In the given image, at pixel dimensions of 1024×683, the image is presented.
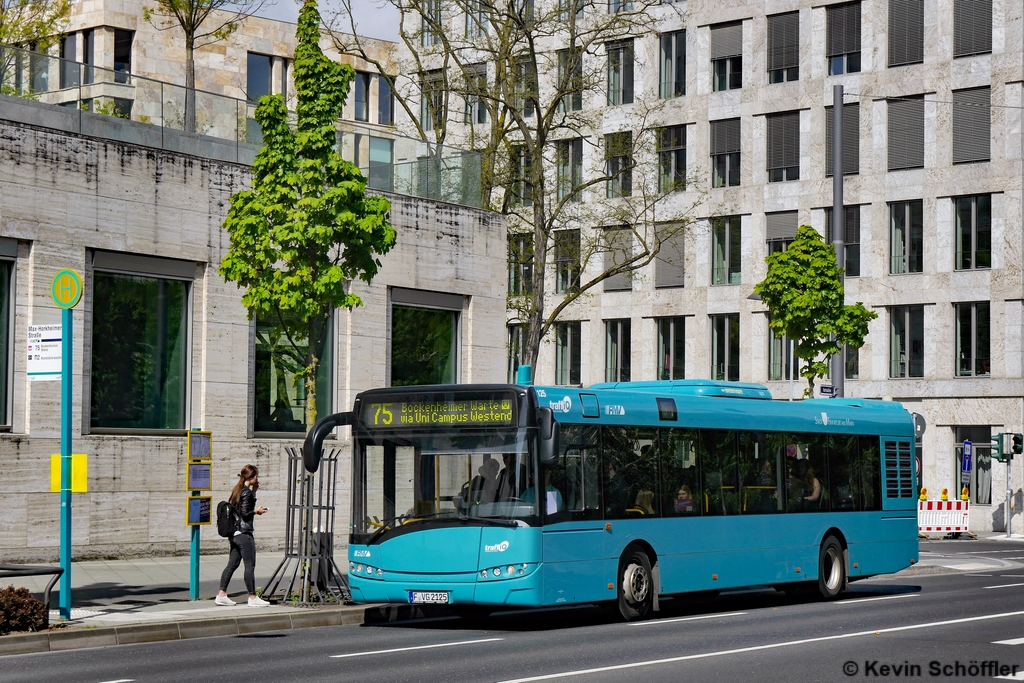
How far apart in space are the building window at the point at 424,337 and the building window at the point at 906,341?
2403 cm

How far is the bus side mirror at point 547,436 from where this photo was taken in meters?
15.9

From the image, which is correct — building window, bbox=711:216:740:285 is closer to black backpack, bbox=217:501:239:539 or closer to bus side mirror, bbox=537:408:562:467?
black backpack, bbox=217:501:239:539

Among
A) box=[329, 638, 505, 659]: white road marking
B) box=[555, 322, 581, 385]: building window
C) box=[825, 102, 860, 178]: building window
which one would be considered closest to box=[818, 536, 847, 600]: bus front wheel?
box=[329, 638, 505, 659]: white road marking

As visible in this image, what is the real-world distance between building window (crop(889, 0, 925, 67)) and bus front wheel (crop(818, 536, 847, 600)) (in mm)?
32159

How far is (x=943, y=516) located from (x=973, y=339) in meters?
8.14

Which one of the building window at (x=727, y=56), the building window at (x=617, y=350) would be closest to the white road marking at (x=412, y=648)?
the building window at (x=727, y=56)

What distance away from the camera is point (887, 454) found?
73.5 feet

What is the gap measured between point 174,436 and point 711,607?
9.39 m

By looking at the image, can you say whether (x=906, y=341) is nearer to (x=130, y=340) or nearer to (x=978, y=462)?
(x=978, y=462)

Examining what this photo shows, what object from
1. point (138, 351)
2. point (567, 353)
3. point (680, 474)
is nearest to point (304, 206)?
point (680, 474)

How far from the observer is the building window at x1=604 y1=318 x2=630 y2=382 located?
57.7 m

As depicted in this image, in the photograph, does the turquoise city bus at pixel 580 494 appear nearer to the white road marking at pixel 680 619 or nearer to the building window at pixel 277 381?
the white road marking at pixel 680 619

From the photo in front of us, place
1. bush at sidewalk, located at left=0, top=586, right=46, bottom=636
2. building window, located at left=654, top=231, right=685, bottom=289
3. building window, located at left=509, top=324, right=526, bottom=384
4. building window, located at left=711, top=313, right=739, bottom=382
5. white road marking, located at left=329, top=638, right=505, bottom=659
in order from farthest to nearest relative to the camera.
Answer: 1. building window, located at left=654, top=231, right=685, bottom=289
2. building window, located at left=711, top=313, right=739, bottom=382
3. building window, located at left=509, top=324, right=526, bottom=384
4. bush at sidewalk, located at left=0, top=586, right=46, bottom=636
5. white road marking, located at left=329, top=638, right=505, bottom=659

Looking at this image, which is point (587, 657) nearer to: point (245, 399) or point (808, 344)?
point (245, 399)
